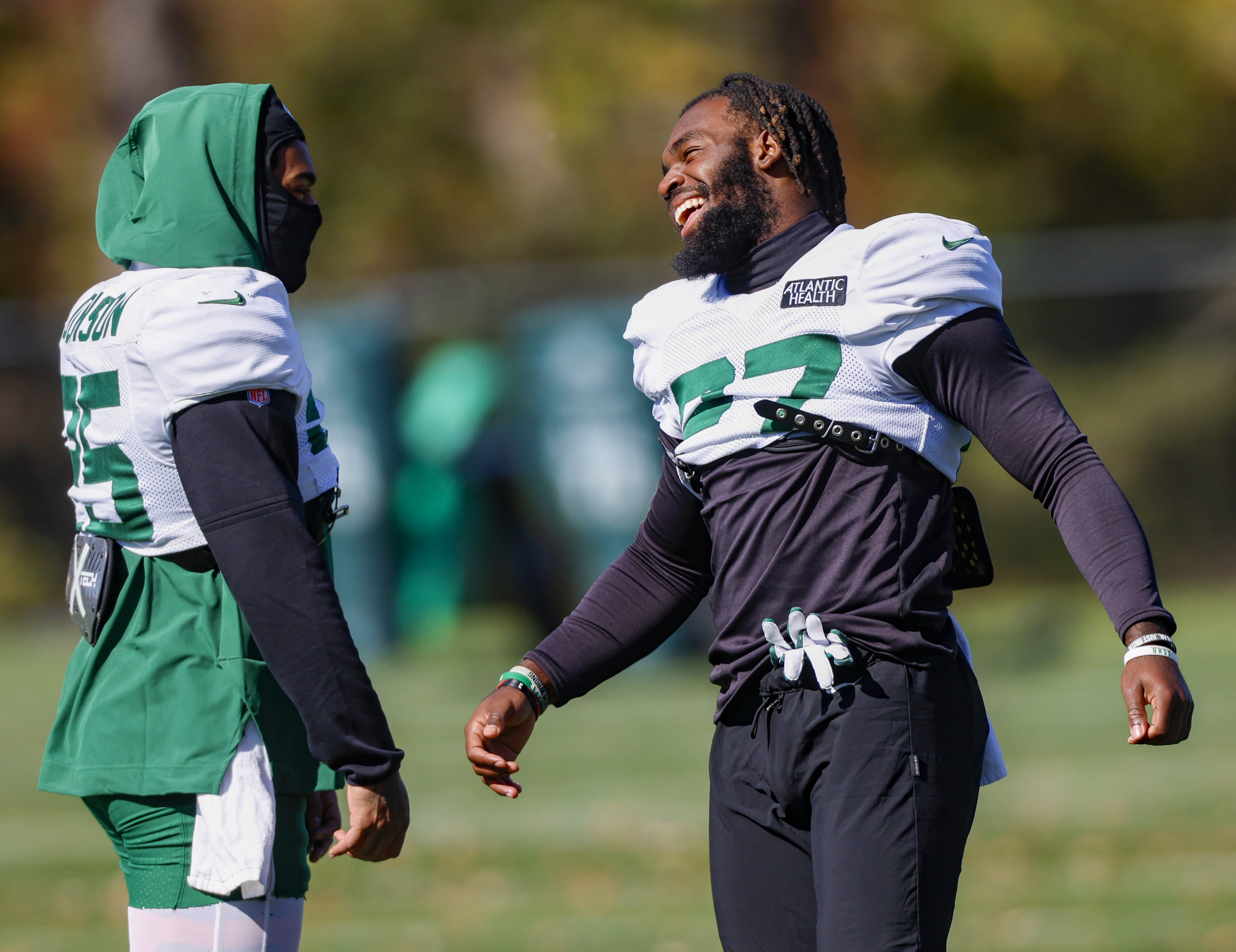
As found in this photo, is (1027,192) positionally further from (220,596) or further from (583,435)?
(220,596)

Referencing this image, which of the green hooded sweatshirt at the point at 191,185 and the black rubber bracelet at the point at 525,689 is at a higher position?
the green hooded sweatshirt at the point at 191,185

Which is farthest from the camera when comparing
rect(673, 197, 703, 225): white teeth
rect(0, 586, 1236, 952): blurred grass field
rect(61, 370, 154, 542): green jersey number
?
rect(0, 586, 1236, 952): blurred grass field

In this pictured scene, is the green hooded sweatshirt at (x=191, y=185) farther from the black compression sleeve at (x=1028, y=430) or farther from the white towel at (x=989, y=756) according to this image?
the white towel at (x=989, y=756)

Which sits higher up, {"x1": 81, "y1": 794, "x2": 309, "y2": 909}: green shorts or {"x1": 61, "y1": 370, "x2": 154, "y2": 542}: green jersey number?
{"x1": 61, "y1": 370, "x2": 154, "y2": 542}: green jersey number

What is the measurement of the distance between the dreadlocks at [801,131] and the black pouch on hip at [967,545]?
63cm

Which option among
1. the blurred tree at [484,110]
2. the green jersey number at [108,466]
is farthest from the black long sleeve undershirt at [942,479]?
the blurred tree at [484,110]

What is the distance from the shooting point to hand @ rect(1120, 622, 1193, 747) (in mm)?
2527

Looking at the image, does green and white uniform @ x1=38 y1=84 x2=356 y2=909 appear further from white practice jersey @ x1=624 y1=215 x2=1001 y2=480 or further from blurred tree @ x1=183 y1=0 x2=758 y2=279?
blurred tree @ x1=183 y1=0 x2=758 y2=279

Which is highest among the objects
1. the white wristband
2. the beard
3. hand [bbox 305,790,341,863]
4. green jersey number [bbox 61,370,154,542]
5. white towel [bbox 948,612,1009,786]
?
the beard

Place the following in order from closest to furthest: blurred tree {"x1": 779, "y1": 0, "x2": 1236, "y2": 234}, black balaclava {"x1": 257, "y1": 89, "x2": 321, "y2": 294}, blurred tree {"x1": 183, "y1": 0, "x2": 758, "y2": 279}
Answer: black balaclava {"x1": 257, "y1": 89, "x2": 321, "y2": 294} < blurred tree {"x1": 779, "y1": 0, "x2": 1236, "y2": 234} < blurred tree {"x1": 183, "y1": 0, "x2": 758, "y2": 279}

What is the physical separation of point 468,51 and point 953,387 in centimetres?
2376

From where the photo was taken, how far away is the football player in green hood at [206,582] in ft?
9.14

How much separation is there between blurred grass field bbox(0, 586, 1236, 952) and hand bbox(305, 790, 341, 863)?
9.84ft

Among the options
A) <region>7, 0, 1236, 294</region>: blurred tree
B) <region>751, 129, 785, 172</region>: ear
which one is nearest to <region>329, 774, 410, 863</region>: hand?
<region>751, 129, 785, 172</region>: ear
